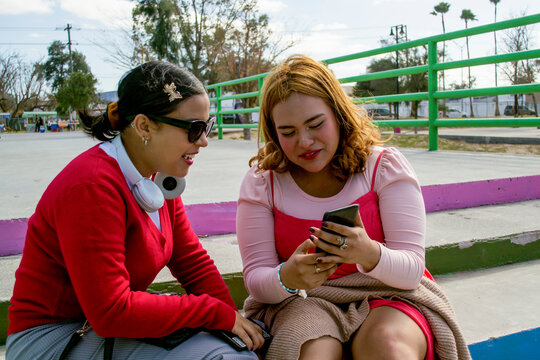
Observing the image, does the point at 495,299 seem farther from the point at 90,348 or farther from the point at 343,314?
the point at 90,348

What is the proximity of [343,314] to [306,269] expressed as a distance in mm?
233

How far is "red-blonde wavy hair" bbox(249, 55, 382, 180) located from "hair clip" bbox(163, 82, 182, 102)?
1.35ft

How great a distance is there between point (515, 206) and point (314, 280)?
93.2 inches

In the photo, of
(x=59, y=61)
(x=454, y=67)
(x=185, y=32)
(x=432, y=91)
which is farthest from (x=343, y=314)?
(x=59, y=61)

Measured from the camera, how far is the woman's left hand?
4.54 feet

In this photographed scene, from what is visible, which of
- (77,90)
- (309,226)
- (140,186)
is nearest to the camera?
(140,186)

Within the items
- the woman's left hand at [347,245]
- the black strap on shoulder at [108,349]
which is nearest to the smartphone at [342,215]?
the woman's left hand at [347,245]

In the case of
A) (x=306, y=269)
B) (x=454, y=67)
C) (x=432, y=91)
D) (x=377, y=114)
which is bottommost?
(x=306, y=269)

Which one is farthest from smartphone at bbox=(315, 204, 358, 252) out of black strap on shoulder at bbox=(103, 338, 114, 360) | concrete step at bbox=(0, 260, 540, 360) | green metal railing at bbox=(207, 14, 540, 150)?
green metal railing at bbox=(207, 14, 540, 150)

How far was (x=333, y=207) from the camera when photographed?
1674mm

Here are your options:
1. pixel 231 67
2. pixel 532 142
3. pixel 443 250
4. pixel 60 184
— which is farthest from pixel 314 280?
pixel 231 67

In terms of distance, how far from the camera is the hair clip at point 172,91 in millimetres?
1381

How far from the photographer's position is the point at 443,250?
8.26ft

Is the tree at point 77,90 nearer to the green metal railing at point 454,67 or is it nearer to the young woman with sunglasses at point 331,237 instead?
the green metal railing at point 454,67
